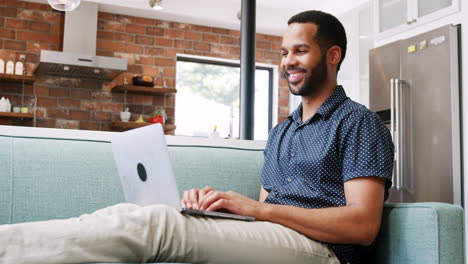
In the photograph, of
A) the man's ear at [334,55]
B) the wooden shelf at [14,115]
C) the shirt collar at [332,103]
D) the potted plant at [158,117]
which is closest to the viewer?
the shirt collar at [332,103]

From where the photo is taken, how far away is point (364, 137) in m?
1.41

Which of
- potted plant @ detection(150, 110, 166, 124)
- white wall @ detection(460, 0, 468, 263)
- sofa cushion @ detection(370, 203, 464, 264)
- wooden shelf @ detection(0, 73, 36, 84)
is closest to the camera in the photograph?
sofa cushion @ detection(370, 203, 464, 264)

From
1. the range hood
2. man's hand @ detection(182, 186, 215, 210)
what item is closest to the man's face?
man's hand @ detection(182, 186, 215, 210)

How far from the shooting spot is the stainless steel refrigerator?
3.25 m

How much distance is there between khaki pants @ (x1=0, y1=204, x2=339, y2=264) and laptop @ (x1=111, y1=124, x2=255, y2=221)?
0.19ft

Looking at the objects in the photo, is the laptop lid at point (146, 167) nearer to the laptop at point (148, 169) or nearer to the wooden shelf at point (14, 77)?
the laptop at point (148, 169)

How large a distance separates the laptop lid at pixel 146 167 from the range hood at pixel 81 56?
4107 mm

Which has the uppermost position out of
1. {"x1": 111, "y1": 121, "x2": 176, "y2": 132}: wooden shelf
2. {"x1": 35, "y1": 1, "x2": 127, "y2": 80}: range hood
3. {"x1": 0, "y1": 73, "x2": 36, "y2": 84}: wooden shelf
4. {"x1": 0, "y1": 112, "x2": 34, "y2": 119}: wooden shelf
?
{"x1": 35, "y1": 1, "x2": 127, "y2": 80}: range hood

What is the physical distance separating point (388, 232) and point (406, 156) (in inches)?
91.0

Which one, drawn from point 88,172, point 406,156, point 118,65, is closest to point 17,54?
point 118,65

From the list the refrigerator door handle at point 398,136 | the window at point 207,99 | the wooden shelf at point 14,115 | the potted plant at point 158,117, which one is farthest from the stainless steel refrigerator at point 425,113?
the wooden shelf at point 14,115

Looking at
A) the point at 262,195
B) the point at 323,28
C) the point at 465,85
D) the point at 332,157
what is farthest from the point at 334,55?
the point at 465,85

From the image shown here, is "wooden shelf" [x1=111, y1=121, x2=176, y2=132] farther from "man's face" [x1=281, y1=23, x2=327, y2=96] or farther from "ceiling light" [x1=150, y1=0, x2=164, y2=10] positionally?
"man's face" [x1=281, y1=23, x2=327, y2=96]

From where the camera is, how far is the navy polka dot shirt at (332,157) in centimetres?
139
